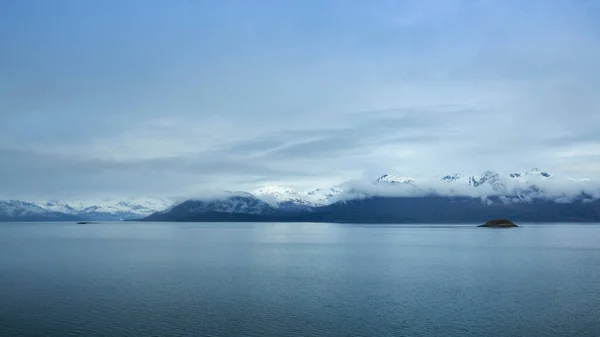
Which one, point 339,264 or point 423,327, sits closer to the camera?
point 423,327

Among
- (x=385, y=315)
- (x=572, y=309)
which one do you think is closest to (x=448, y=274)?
(x=572, y=309)

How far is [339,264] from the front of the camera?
98.4m

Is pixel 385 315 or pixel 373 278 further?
pixel 373 278

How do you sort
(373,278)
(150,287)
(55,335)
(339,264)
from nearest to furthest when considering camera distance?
1. (55,335)
2. (150,287)
3. (373,278)
4. (339,264)

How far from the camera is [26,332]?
42969mm

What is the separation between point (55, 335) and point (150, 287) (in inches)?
966

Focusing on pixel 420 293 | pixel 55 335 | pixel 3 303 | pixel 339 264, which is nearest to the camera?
pixel 55 335

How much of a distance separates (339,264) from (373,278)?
2180 cm

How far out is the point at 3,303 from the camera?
180ft

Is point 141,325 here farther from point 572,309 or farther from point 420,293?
point 572,309

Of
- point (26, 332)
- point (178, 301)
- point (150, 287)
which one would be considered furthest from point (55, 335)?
point (150, 287)

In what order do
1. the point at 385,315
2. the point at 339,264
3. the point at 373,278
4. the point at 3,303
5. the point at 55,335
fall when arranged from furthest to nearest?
1. the point at 339,264
2. the point at 373,278
3. the point at 3,303
4. the point at 385,315
5. the point at 55,335

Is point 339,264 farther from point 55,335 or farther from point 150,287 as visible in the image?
point 55,335

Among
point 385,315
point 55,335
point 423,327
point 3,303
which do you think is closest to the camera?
point 55,335
